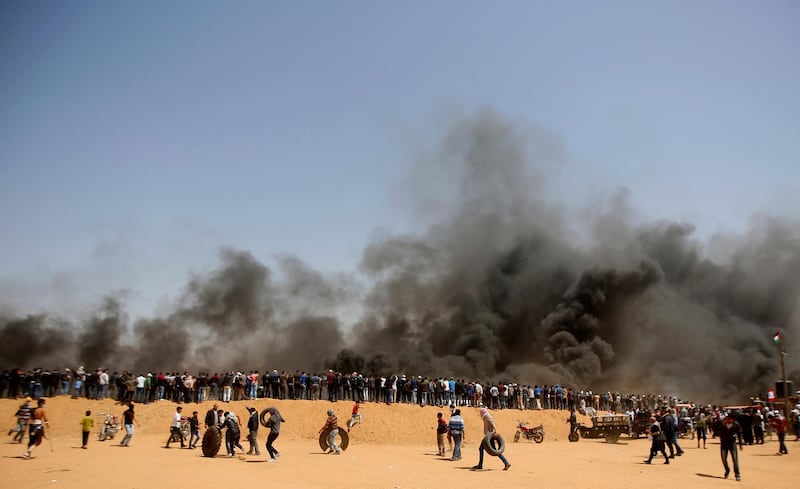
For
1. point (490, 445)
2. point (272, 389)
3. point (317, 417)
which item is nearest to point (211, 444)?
point (490, 445)

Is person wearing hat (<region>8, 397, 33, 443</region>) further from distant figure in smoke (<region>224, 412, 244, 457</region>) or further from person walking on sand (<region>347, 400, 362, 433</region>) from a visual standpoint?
person walking on sand (<region>347, 400, 362, 433</region>)

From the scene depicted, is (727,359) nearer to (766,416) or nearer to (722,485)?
(766,416)

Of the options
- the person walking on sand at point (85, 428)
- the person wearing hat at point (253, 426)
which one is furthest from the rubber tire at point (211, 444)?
the person walking on sand at point (85, 428)

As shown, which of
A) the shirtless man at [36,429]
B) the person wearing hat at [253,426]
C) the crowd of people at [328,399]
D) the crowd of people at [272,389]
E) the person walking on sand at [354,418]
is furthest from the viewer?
the crowd of people at [272,389]

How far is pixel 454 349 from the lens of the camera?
86.8 meters

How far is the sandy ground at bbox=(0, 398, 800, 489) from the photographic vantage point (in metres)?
16.9

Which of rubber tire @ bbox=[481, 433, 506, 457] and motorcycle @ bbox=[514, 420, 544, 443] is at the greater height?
rubber tire @ bbox=[481, 433, 506, 457]

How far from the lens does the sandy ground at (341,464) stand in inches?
664

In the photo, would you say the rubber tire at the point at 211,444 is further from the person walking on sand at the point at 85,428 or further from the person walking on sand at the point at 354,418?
the person walking on sand at the point at 354,418

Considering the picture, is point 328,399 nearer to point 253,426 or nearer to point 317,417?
point 317,417

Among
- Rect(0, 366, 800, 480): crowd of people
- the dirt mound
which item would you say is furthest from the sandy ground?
Rect(0, 366, 800, 480): crowd of people

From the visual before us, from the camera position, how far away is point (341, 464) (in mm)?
21172

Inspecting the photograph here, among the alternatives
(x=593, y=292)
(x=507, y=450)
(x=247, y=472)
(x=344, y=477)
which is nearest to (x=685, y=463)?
(x=507, y=450)

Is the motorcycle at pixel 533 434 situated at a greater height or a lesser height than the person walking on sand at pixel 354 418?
lesser
